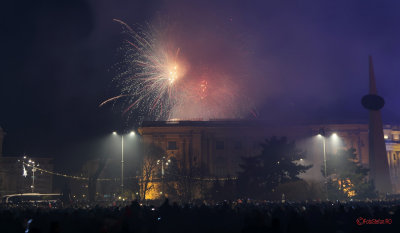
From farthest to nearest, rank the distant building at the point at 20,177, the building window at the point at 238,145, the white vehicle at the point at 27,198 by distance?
the building window at the point at 238,145 < the distant building at the point at 20,177 < the white vehicle at the point at 27,198

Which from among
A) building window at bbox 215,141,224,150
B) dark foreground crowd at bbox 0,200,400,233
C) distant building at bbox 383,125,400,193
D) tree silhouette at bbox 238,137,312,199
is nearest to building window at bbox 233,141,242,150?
building window at bbox 215,141,224,150

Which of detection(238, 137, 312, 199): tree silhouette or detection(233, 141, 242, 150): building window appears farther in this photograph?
detection(233, 141, 242, 150): building window

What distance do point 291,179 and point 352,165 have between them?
39.8 ft

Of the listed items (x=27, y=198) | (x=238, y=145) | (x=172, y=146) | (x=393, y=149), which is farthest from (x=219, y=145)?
(x=27, y=198)

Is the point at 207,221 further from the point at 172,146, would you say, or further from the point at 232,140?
the point at 232,140

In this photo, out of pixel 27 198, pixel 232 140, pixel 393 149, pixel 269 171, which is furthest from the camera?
pixel 393 149

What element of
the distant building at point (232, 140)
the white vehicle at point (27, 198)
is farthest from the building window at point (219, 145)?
the white vehicle at point (27, 198)

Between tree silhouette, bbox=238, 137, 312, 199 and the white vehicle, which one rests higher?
tree silhouette, bbox=238, 137, 312, 199

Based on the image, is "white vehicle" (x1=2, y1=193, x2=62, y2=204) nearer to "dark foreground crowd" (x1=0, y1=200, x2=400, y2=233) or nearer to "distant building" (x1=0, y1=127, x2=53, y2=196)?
"distant building" (x1=0, y1=127, x2=53, y2=196)

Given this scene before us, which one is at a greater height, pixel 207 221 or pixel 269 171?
pixel 269 171

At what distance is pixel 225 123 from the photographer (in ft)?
354

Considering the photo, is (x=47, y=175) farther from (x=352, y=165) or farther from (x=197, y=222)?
(x=197, y=222)

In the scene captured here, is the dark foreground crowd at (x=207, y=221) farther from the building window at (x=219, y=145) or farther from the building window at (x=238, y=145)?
the building window at (x=238, y=145)

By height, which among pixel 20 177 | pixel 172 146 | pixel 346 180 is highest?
pixel 172 146
